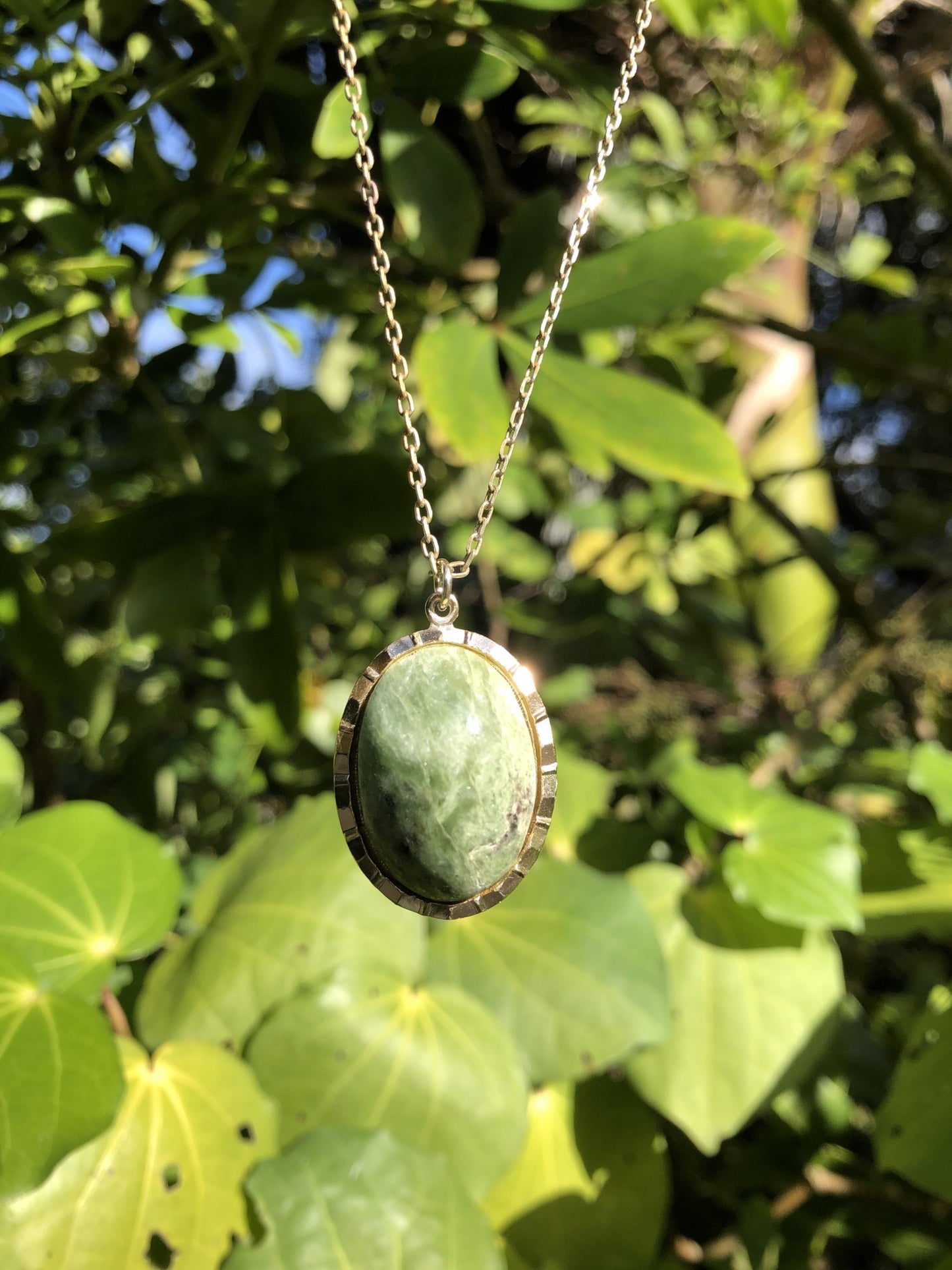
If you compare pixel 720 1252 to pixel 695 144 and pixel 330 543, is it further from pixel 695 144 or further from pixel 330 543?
pixel 695 144

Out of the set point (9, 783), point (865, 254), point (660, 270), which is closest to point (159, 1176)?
point (9, 783)

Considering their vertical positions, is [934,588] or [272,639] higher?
[272,639]

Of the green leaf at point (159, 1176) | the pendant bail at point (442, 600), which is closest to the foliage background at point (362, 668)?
the green leaf at point (159, 1176)

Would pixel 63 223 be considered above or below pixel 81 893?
above

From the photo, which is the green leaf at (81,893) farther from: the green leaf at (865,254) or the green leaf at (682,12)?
the green leaf at (865,254)

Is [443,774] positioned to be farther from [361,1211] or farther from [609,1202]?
[609,1202]

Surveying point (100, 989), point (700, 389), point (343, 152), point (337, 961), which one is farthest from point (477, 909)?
point (700, 389)
